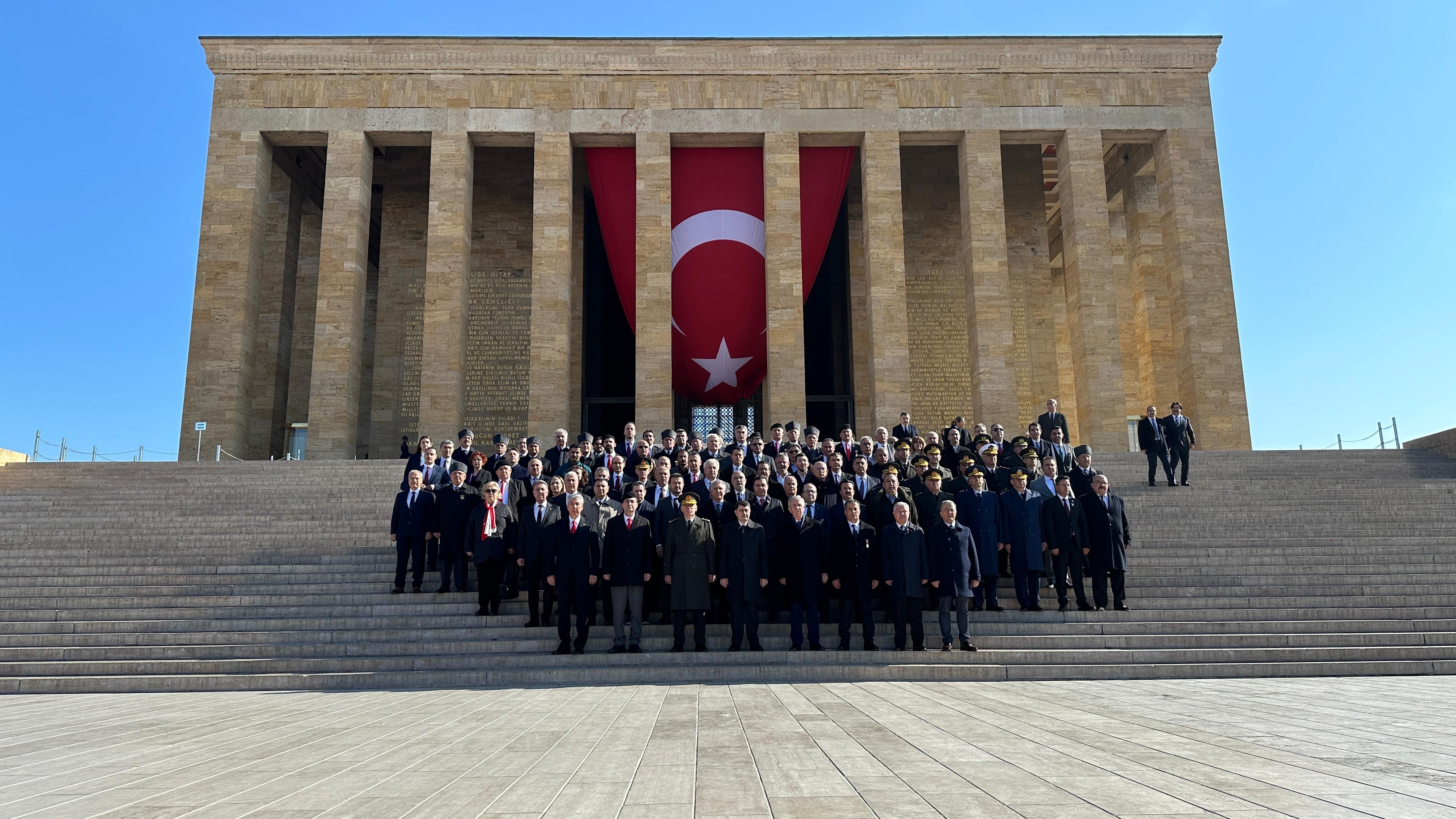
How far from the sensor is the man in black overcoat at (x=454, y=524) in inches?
371

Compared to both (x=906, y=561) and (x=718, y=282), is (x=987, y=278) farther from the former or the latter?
(x=906, y=561)

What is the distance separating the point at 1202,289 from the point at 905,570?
17030 millimetres

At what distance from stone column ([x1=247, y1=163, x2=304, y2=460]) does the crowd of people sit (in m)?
14.1

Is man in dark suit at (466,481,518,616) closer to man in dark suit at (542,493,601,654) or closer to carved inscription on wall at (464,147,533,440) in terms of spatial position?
man in dark suit at (542,493,601,654)

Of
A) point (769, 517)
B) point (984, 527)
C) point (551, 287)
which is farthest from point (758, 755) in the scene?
point (551, 287)

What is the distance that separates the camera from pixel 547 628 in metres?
8.53

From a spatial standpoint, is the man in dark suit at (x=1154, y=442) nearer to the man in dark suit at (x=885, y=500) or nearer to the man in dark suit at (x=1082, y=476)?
the man in dark suit at (x=1082, y=476)

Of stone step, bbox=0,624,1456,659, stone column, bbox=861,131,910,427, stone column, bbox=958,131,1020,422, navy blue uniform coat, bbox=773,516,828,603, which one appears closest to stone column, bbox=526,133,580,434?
stone column, bbox=861,131,910,427

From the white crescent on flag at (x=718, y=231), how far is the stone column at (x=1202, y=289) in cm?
1007

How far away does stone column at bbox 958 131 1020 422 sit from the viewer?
2086cm

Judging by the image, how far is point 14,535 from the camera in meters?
11.5

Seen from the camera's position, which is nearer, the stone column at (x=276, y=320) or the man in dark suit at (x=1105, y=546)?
the man in dark suit at (x=1105, y=546)

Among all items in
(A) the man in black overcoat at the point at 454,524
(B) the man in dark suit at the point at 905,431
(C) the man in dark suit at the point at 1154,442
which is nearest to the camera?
(A) the man in black overcoat at the point at 454,524

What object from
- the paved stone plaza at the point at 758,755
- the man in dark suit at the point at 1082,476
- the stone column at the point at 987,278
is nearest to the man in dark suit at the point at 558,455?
the paved stone plaza at the point at 758,755
